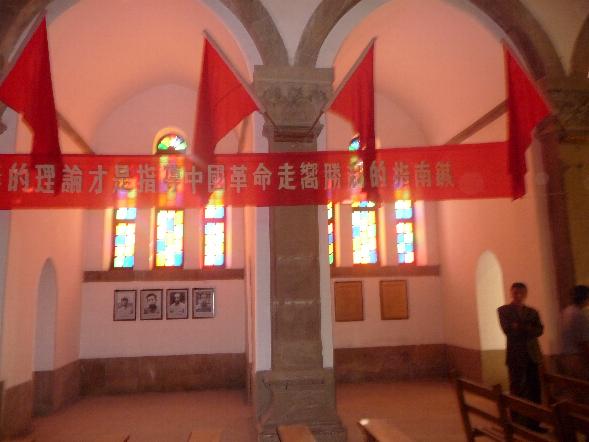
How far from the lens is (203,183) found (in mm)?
5637

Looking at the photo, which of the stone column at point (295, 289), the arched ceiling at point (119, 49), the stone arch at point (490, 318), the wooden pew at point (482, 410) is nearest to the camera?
the wooden pew at point (482, 410)

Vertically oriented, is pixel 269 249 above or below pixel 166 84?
below

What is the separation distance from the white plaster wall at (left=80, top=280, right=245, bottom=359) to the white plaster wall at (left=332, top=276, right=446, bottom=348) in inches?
79.1

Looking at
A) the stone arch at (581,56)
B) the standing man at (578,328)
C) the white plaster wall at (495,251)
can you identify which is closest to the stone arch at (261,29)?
the white plaster wall at (495,251)

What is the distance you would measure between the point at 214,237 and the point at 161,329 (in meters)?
2.00

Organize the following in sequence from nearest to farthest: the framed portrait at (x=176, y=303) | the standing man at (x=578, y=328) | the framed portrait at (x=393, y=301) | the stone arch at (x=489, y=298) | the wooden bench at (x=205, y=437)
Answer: the wooden bench at (x=205, y=437), the standing man at (x=578, y=328), the stone arch at (x=489, y=298), the framed portrait at (x=176, y=303), the framed portrait at (x=393, y=301)

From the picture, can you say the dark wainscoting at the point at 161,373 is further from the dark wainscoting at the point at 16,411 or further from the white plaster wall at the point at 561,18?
the white plaster wall at the point at 561,18

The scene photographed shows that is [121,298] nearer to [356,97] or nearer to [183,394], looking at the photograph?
[183,394]

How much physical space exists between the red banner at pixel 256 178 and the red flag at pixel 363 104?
0.11 metres

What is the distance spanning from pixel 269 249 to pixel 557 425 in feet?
12.4

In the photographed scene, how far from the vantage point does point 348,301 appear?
10414mm

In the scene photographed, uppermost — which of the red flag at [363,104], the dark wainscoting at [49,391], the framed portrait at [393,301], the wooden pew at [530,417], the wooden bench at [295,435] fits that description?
the red flag at [363,104]

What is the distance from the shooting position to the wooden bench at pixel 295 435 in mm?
3538

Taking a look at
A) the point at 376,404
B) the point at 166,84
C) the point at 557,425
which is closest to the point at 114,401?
the point at 376,404
